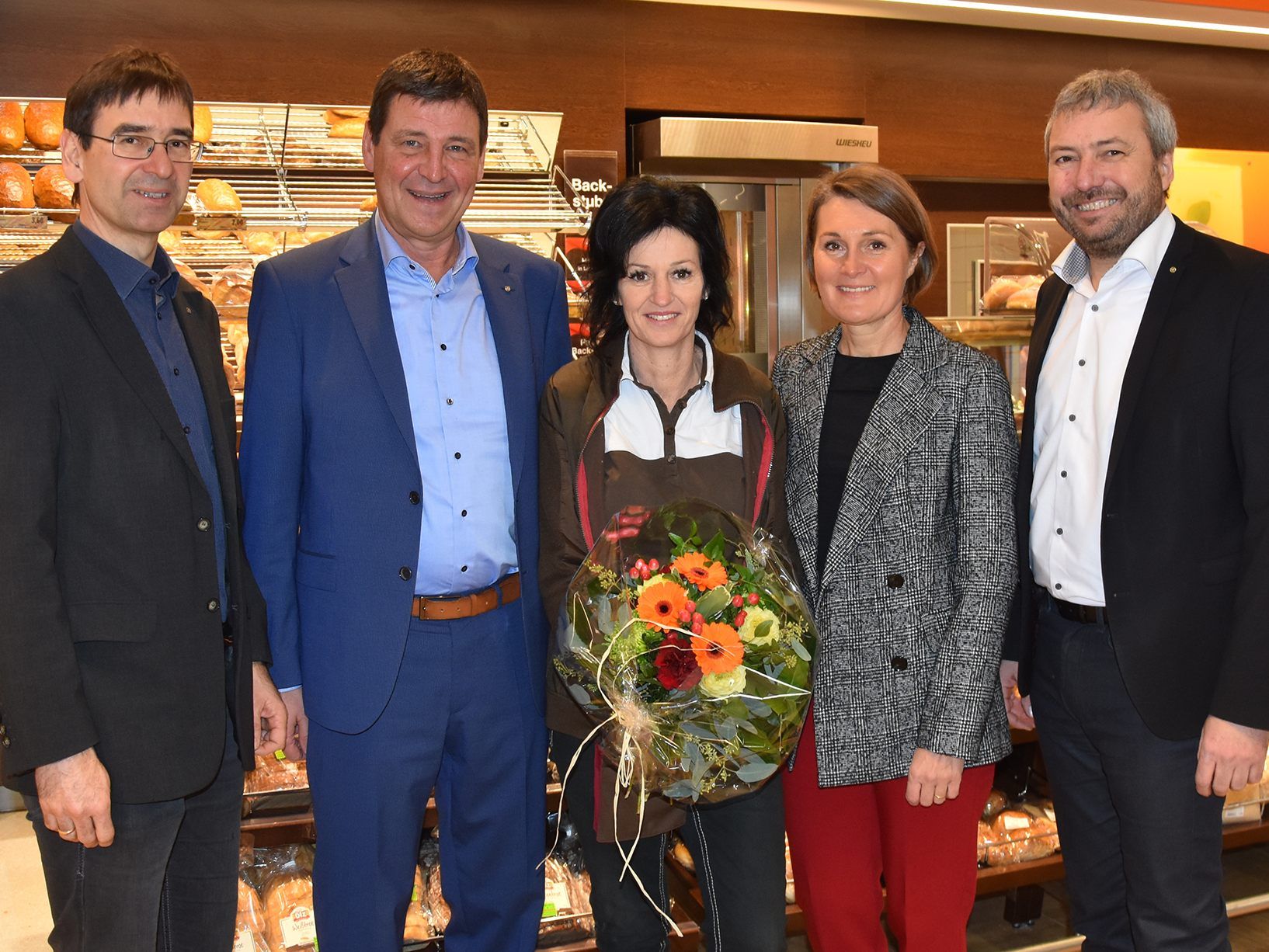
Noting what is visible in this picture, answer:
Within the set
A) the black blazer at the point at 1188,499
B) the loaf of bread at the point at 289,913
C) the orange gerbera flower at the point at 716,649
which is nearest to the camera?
the orange gerbera flower at the point at 716,649

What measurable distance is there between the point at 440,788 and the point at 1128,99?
2014 mm

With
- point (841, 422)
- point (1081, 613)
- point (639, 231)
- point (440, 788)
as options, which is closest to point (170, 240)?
point (639, 231)

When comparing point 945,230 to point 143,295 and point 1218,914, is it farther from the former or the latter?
point 143,295

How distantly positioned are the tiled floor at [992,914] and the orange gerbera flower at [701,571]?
1989 millimetres

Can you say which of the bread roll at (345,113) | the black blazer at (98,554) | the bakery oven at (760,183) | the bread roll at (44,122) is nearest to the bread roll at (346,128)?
the bread roll at (345,113)

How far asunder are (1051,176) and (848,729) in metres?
1.25

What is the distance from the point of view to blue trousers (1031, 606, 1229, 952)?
7.46ft

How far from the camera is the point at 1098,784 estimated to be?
2428 mm

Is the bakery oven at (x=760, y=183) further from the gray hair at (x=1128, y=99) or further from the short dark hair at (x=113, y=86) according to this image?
the short dark hair at (x=113, y=86)

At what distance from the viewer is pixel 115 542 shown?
1.99 metres

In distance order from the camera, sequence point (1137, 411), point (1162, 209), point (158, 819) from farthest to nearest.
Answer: point (1162, 209) → point (1137, 411) → point (158, 819)

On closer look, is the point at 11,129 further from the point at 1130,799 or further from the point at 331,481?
the point at 1130,799

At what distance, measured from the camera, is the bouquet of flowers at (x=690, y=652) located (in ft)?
5.99

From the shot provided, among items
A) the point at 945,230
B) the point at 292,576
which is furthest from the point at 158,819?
the point at 945,230
